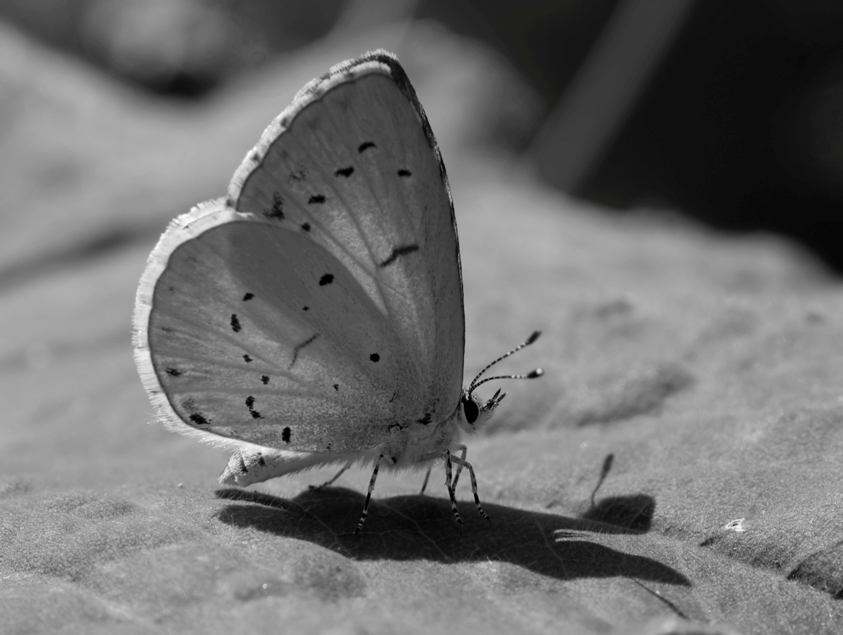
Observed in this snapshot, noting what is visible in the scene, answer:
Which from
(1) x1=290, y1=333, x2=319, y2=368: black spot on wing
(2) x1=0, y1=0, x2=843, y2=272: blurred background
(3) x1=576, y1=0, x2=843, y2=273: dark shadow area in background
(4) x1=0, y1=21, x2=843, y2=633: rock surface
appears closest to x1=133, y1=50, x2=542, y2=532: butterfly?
(1) x1=290, y1=333, x2=319, y2=368: black spot on wing

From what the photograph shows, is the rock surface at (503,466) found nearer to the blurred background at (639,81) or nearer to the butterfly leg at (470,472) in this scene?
the butterfly leg at (470,472)

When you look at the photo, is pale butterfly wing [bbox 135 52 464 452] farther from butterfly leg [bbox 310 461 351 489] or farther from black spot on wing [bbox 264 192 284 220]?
butterfly leg [bbox 310 461 351 489]

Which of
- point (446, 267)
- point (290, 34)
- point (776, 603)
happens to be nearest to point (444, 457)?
point (446, 267)

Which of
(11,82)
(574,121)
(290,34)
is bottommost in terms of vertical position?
(11,82)

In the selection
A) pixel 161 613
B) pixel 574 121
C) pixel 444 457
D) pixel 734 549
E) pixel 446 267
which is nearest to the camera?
pixel 161 613

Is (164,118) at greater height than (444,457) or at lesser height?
lesser

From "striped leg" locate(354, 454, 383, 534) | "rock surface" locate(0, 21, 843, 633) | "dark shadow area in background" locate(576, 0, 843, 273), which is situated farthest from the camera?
"dark shadow area in background" locate(576, 0, 843, 273)

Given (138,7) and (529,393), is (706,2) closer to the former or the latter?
(138,7)

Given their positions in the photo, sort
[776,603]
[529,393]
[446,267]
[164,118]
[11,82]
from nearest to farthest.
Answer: [776,603], [446,267], [529,393], [11,82], [164,118]

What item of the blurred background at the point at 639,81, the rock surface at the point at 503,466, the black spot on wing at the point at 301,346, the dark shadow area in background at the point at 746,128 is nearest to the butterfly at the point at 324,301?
the black spot on wing at the point at 301,346
